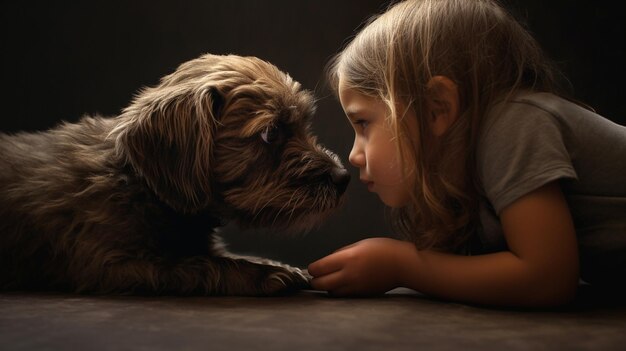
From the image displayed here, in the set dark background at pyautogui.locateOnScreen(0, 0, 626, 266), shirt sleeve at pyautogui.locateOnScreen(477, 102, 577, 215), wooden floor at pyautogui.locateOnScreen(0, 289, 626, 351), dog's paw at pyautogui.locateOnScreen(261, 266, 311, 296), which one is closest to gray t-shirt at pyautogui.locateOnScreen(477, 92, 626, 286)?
shirt sleeve at pyautogui.locateOnScreen(477, 102, 577, 215)

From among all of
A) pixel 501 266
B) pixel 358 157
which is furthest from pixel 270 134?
pixel 501 266

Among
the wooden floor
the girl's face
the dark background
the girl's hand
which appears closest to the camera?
the wooden floor

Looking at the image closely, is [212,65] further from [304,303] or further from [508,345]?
[508,345]

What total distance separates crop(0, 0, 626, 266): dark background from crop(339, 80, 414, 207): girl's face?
618 millimetres

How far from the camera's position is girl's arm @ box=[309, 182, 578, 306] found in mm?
1277

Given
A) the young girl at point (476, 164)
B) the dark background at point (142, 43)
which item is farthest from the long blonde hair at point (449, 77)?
the dark background at point (142, 43)

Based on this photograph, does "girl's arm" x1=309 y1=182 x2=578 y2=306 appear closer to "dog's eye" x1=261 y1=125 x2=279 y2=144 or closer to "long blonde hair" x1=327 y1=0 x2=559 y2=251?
"long blonde hair" x1=327 y1=0 x2=559 y2=251

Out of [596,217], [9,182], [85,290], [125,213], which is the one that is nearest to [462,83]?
[596,217]

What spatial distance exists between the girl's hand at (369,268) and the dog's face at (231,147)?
174 mm

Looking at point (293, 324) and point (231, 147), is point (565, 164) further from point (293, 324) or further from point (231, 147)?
point (231, 147)

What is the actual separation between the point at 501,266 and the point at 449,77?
0.42m

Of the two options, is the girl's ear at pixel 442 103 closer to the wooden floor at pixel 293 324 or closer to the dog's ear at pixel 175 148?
the wooden floor at pixel 293 324

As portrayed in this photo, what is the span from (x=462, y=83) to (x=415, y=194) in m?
0.26

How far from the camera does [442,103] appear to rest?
1495mm
